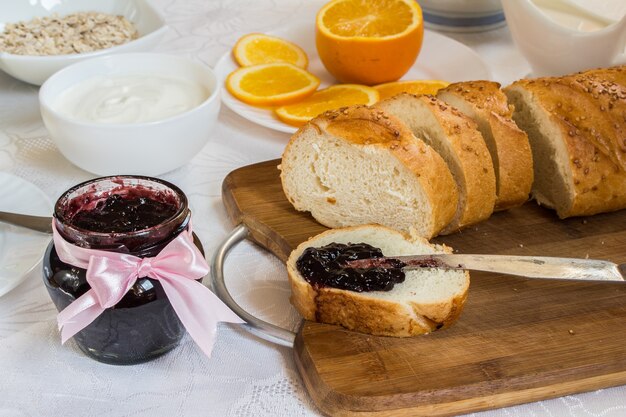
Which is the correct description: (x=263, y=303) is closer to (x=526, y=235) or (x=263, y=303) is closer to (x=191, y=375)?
(x=191, y=375)

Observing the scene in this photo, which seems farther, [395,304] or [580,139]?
[580,139]

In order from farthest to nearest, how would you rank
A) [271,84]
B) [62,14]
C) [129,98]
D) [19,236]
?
[62,14] < [271,84] < [129,98] < [19,236]

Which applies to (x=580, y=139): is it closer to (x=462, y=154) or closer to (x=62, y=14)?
(x=462, y=154)

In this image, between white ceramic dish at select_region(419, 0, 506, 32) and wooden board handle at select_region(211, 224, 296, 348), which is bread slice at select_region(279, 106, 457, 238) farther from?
white ceramic dish at select_region(419, 0, 506, 32)

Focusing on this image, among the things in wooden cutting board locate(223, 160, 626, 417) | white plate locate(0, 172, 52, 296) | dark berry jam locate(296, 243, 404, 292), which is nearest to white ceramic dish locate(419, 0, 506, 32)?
wooden cutting board locate(223, 160, 626, 417)

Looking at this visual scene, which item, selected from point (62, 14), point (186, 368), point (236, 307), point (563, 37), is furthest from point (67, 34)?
point (563, 37)
